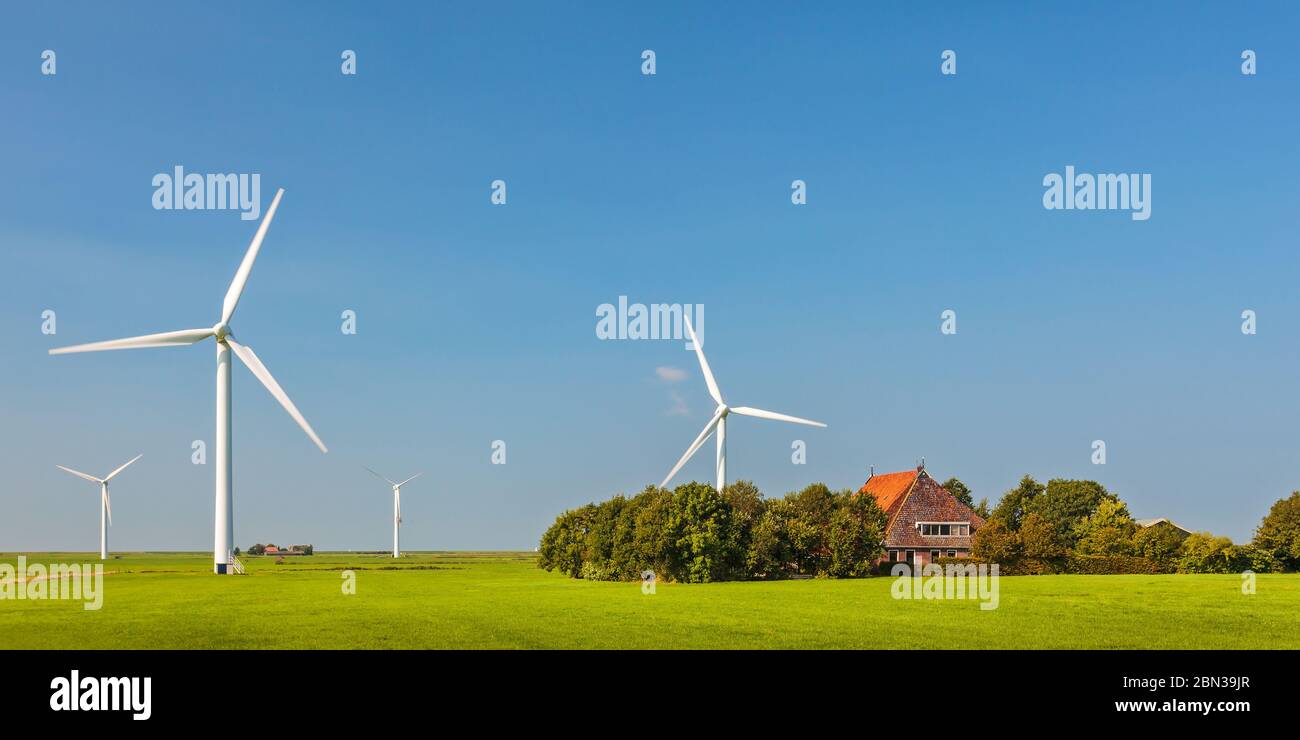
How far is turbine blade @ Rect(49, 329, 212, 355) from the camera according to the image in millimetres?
66875

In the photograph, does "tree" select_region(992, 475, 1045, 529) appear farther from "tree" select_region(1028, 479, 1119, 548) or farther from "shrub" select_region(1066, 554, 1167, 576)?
"shrub" select_region(1066, 554, 1167, 576)

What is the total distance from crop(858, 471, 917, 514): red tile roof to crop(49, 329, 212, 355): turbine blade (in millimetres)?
57546

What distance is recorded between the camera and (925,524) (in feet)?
296

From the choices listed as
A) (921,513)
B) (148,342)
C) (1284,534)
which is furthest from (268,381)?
(1284,534)

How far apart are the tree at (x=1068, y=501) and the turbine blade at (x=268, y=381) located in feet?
314

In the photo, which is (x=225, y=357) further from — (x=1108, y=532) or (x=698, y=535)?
(x=1108, y=532)

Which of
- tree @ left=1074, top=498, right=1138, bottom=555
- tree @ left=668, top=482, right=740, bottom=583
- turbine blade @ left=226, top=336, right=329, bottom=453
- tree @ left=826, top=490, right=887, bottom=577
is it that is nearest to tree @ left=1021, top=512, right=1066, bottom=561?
tree @ left=1074, top=498, right=1138, bottom=555

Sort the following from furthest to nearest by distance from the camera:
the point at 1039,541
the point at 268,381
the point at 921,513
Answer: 1. the point at 921,513
2. the point at 1039,541
3. the point at 268,381

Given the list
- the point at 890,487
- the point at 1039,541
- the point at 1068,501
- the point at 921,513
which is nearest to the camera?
the point at 1039,541

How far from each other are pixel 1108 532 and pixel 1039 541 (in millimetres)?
12476
